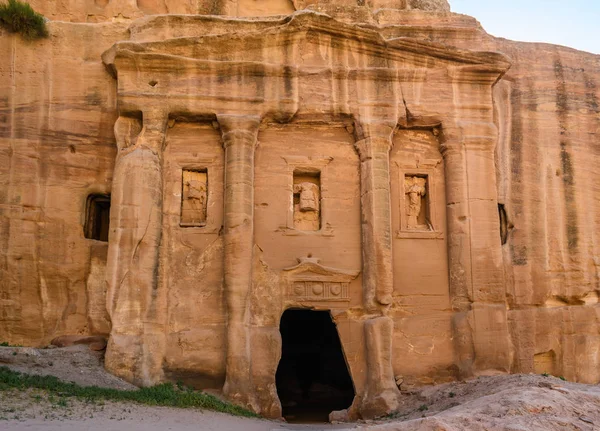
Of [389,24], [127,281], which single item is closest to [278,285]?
[127,281]

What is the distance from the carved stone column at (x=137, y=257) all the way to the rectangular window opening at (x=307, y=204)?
265 centimetres

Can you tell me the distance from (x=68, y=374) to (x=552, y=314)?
9.19 meters

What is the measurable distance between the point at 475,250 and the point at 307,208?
331 cm

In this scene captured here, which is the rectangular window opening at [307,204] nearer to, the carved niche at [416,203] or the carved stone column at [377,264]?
the carved stone column at [377,264]

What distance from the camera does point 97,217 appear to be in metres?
13.9

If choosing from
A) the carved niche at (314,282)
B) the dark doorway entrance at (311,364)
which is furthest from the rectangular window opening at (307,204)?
the dark doorway entrance at (311,364)

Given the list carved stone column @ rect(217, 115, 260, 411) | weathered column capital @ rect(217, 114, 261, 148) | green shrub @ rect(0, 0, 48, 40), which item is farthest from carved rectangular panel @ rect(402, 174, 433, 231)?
green shrub @ rect(0, 0, 48, 40)

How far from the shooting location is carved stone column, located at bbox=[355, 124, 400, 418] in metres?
12.6

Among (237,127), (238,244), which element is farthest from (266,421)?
(237,127)

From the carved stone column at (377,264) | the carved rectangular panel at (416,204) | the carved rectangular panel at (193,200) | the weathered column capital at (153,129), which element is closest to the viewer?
the carved stone column at (377,264)

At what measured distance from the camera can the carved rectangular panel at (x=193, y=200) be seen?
44.0 feet

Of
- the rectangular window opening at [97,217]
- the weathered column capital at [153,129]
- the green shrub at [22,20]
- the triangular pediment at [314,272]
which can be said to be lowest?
the triangular pediment at [314,272]

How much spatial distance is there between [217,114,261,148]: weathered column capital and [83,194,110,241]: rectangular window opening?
102 inches

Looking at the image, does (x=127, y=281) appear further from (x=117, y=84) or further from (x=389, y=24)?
(x=389, y=24)
